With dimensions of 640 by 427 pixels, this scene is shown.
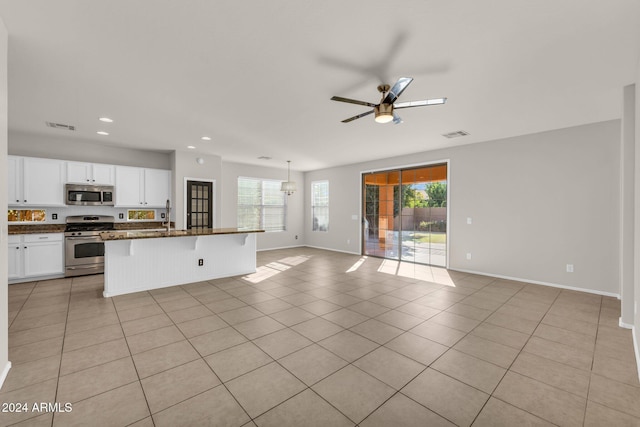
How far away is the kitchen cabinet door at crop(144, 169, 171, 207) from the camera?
6148 millimetres

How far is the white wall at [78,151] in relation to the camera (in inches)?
202

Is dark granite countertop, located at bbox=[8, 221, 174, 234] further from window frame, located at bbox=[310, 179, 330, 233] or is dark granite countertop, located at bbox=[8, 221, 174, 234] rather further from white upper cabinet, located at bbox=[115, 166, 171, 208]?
window frame, located at bbox=[310, 179, 330, 233]

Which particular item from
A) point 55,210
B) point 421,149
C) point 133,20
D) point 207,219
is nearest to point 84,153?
point 55,210

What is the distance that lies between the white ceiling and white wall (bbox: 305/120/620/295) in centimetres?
46

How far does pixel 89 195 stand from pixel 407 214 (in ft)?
22.0

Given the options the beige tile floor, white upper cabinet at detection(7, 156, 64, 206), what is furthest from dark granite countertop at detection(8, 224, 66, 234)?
the beige tile floor

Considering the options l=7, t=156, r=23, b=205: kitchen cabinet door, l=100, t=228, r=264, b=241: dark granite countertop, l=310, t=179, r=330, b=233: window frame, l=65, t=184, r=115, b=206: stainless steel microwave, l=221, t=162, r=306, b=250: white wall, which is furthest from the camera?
l=310, t=179, r=330, b=233: window frame

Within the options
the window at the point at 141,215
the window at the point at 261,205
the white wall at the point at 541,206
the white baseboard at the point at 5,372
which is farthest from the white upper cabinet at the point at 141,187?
the white wall at the point at 541,206

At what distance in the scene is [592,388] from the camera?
2.04 m

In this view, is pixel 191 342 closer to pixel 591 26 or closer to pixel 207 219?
pixel 591 26

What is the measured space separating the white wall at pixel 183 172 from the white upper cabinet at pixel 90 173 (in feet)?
3.79

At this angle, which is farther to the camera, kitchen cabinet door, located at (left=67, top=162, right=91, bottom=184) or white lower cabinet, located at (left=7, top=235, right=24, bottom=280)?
kitchen cabinet door, located at (left=67, top=162, right=91, bottom=184)

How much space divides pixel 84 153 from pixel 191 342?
5245mm

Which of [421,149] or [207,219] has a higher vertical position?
[421,149]
